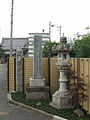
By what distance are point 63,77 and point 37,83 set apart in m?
1.74

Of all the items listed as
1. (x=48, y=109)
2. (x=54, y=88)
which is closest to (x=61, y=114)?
(x=48, y=109)

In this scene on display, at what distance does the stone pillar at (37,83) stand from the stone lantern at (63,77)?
1.20m

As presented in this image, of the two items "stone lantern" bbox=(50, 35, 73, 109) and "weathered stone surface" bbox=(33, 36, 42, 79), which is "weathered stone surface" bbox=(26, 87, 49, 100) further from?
"stone lantern" bbox=(50, 35, 73, 109)

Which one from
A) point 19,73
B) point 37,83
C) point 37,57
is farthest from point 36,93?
point 19,73

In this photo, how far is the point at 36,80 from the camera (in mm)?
8867

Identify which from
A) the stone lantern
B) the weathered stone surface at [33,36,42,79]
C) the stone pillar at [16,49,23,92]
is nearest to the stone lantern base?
the stone lantern

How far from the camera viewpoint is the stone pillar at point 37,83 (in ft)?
28.1

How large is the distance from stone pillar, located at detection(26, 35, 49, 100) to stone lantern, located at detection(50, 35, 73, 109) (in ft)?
3.94

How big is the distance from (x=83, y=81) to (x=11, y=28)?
13.4 metres

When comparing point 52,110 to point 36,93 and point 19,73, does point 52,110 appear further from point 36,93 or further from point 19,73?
point 19,73

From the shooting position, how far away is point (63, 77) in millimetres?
7504

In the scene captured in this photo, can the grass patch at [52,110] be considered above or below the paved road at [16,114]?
above

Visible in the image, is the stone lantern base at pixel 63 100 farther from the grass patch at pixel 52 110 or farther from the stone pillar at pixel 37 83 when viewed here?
the stone pillar at pixel 37 83

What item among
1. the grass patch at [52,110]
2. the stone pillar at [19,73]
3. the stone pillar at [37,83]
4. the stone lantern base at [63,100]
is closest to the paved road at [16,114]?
the grass patch at [52,110]
